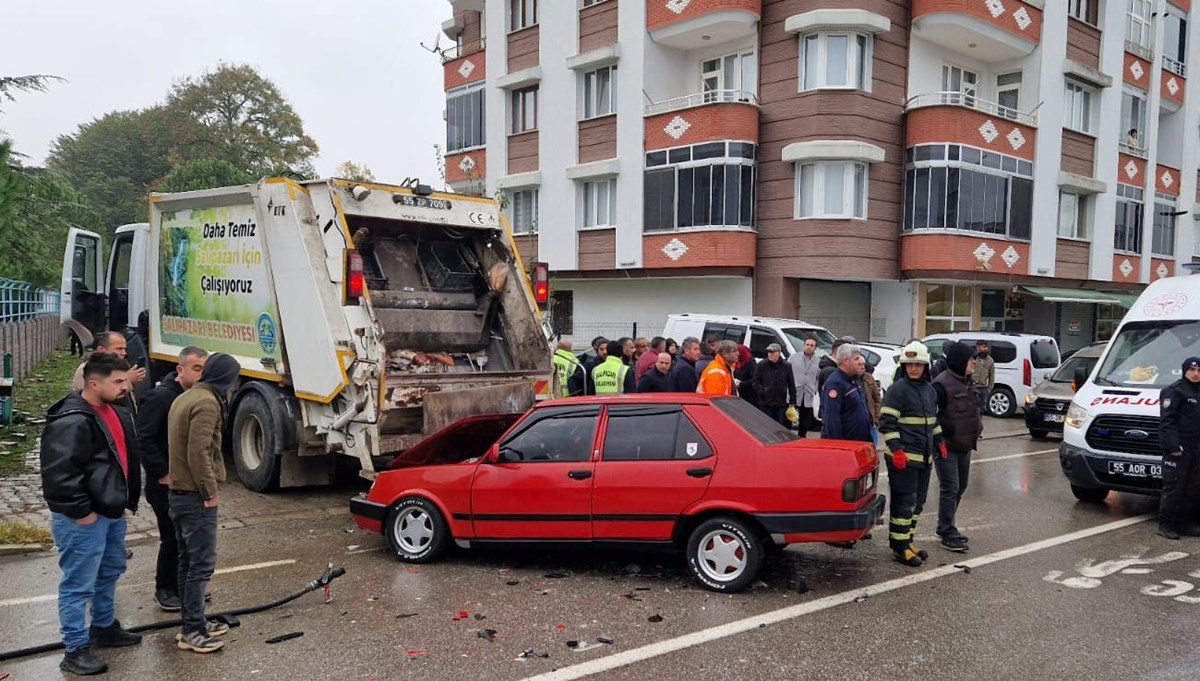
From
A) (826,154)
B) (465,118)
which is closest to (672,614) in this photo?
(826,154)

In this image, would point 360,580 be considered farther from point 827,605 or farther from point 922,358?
point 922,358

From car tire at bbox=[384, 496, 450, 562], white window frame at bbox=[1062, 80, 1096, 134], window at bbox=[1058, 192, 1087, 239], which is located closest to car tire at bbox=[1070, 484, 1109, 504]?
car tire at bbox=[384, 496, 450, 562]

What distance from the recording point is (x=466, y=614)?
523cm

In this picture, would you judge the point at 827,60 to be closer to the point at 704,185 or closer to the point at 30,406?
the point at 704,185

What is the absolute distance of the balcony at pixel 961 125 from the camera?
66.0 feet

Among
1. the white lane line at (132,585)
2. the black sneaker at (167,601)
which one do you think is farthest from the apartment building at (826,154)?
the black sneaker at (167,601)

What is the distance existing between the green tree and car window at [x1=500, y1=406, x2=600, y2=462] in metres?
49.8

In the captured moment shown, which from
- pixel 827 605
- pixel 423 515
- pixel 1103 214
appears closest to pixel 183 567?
pixel 423 515

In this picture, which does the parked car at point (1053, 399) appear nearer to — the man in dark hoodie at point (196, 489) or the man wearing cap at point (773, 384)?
the man wearing cap at point (773, 384)

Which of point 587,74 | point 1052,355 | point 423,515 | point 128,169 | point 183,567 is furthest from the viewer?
point 128,169

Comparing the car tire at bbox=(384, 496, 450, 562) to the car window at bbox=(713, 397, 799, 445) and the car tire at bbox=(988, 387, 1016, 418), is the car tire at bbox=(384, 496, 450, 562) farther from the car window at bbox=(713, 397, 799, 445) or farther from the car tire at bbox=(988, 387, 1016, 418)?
the car tire at bbox=(988, 387, 1016, 418)

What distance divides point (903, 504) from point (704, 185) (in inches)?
591

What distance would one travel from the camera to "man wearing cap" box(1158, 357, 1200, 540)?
7.19 m

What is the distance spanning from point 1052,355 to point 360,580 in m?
14.8
